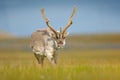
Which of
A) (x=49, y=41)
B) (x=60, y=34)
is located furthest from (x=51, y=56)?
(x=60, y=34)

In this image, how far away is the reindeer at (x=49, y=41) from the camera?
1568 centimetres

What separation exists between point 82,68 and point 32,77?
1.86 metres

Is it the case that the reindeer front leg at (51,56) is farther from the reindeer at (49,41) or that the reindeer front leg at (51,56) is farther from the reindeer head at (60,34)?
the reindeer head at (60,34)

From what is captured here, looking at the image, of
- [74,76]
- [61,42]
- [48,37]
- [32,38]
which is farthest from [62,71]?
[32,38]

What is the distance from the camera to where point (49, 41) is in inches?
645

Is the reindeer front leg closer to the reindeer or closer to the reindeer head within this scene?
the reindeer

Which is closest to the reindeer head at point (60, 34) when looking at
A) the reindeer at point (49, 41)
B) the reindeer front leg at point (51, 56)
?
the reindeer at point (49, 41)

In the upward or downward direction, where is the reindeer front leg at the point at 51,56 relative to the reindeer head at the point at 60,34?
downward

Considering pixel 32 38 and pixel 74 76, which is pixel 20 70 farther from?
pixel 32 38

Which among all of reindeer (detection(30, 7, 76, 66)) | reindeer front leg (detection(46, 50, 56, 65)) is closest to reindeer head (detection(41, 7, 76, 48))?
reindeer (detection(30, 7, 76, 66))

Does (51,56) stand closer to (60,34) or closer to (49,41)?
(49,41)

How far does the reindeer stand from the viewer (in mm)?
15678

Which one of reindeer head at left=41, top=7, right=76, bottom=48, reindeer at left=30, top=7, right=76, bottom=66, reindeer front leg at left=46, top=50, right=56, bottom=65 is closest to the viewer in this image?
reindeer head at left=41, top=7, right=76, bottom=48

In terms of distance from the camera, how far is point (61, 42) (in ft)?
50.9
